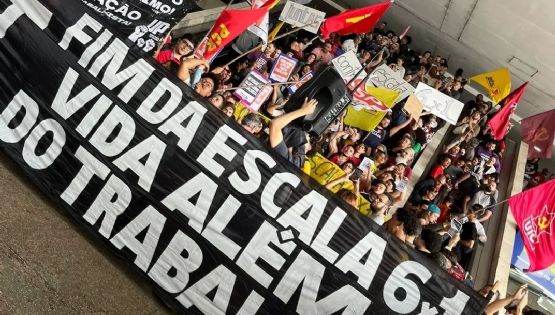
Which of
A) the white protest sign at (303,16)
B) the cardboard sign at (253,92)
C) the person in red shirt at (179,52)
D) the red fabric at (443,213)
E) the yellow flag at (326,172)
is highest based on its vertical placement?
the white protest sign at (303,16)

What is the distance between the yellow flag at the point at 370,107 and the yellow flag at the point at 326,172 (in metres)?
1.08

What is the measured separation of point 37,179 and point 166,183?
53.3 inches

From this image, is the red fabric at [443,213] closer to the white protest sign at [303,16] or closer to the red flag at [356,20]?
the red flag at [356,20]

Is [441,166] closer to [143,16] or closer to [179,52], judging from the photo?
[179,52]

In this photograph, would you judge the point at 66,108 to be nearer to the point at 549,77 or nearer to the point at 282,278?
the point at 282,278

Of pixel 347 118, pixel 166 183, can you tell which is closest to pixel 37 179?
pixel 166 183

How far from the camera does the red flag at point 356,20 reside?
8.89m

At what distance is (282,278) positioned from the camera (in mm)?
4445

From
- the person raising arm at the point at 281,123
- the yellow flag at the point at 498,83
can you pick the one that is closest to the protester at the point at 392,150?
the person raising arm at the point at 281,123

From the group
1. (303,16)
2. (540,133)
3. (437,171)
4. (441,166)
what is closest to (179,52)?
(303,16)

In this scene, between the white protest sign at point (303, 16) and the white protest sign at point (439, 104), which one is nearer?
the white protest sign at point (439, 104)

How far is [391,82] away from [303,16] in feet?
6.72

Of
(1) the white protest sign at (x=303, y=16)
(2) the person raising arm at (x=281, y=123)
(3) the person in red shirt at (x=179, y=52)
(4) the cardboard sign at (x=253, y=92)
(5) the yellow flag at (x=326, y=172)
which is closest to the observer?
(2) the person raising arm at (x=281, y=123)

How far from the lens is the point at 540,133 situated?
1002 cm
